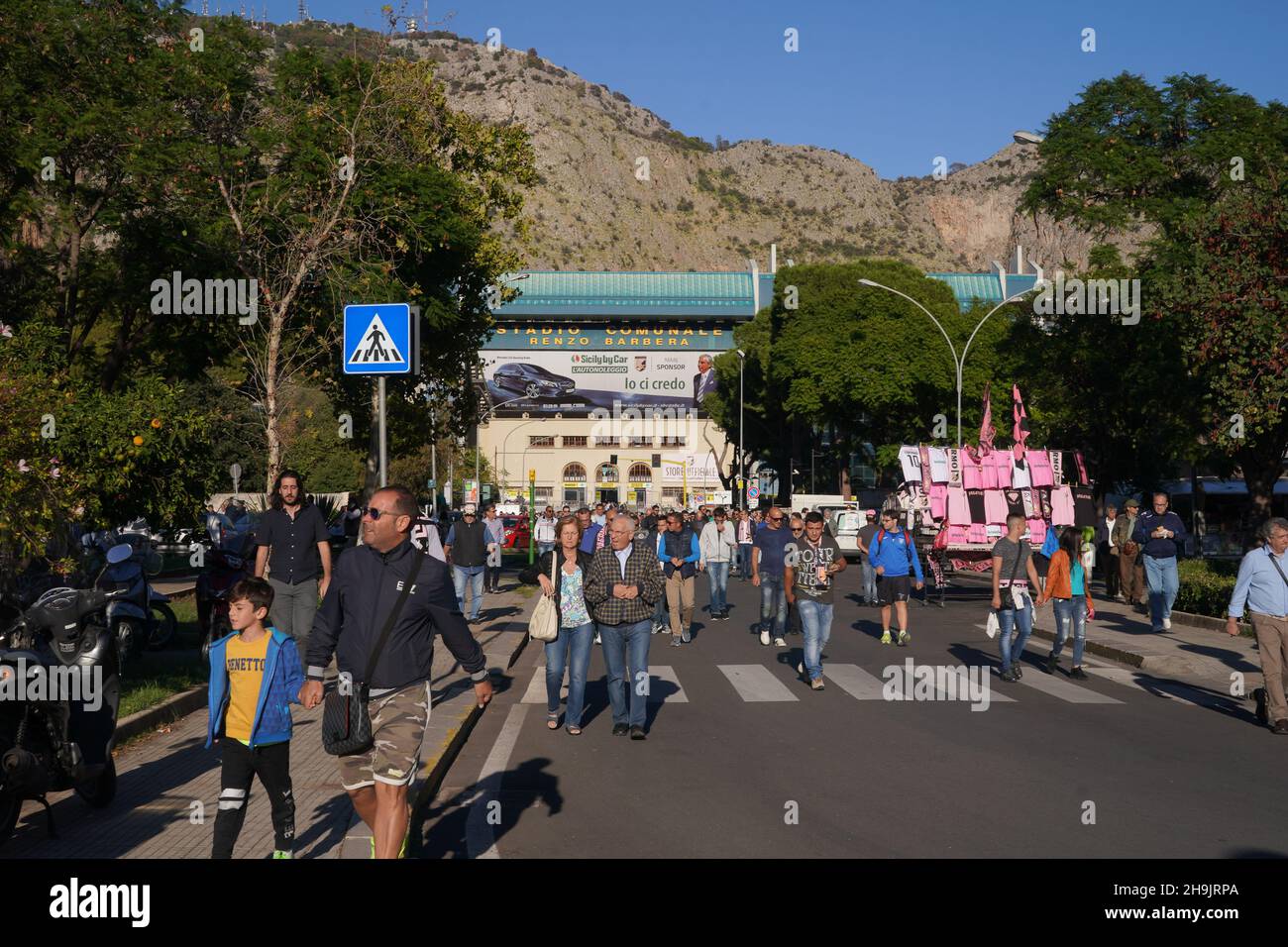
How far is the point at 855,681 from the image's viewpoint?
44.7ft

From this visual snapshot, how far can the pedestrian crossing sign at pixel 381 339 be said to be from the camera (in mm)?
9820

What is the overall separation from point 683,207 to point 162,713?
183 meters

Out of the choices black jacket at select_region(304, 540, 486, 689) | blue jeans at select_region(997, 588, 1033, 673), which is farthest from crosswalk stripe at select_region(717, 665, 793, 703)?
black jacket at select_region(304, 540, 486, 689)

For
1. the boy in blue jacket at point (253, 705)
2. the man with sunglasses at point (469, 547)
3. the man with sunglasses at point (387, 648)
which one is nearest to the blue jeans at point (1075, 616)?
the man with sunglasses at point (469, 547)

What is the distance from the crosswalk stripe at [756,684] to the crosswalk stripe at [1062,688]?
2705mm

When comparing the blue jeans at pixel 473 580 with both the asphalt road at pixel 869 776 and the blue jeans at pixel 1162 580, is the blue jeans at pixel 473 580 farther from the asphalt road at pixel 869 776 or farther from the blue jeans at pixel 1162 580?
the blue jeans at pixel 1162 580

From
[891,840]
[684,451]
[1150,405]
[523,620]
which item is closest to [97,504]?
[891,840]

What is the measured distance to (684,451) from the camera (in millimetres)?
110625

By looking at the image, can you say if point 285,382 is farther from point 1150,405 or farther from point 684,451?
point 684,451

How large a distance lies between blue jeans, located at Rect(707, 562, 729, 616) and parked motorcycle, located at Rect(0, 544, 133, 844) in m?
15.2

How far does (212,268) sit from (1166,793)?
819 inches

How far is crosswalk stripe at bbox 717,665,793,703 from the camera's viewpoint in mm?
12414

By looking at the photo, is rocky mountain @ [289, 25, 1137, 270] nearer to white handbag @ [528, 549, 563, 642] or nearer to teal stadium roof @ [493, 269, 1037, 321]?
teal stadium roof @ [493, 269, 1037, 321]

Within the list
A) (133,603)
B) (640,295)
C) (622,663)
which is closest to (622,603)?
(622,663)
